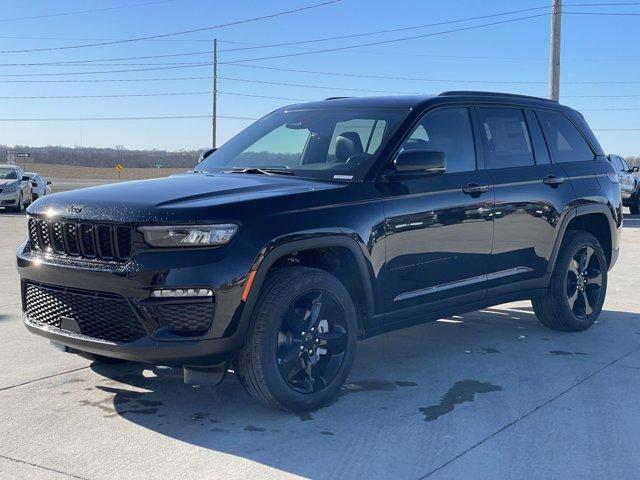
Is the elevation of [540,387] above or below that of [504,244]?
below

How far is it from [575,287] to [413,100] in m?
2.51

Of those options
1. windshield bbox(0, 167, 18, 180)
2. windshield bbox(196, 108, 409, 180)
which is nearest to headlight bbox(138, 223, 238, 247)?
windshield bbox(196, 108, 409, 180)

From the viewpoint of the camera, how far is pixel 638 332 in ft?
23.4

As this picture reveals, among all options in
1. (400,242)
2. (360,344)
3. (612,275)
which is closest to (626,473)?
(400,242)

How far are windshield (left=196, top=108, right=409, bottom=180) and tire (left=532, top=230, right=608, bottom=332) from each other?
7.35 feet

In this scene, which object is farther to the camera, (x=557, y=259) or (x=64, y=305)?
(x=557, y=259)

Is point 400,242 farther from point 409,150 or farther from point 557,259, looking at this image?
point 557,259

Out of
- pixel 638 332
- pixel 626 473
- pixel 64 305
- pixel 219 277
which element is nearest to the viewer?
pixel 626 473

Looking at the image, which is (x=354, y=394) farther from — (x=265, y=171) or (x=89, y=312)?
(x=89, y=312)

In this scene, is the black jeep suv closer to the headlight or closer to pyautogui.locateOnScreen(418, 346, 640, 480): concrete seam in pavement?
the headlight

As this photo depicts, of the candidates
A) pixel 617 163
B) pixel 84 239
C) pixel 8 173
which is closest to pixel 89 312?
pixel 84 239

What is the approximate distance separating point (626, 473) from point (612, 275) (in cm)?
727

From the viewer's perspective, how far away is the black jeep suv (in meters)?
4.20

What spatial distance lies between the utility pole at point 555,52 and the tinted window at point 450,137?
1618 cm
